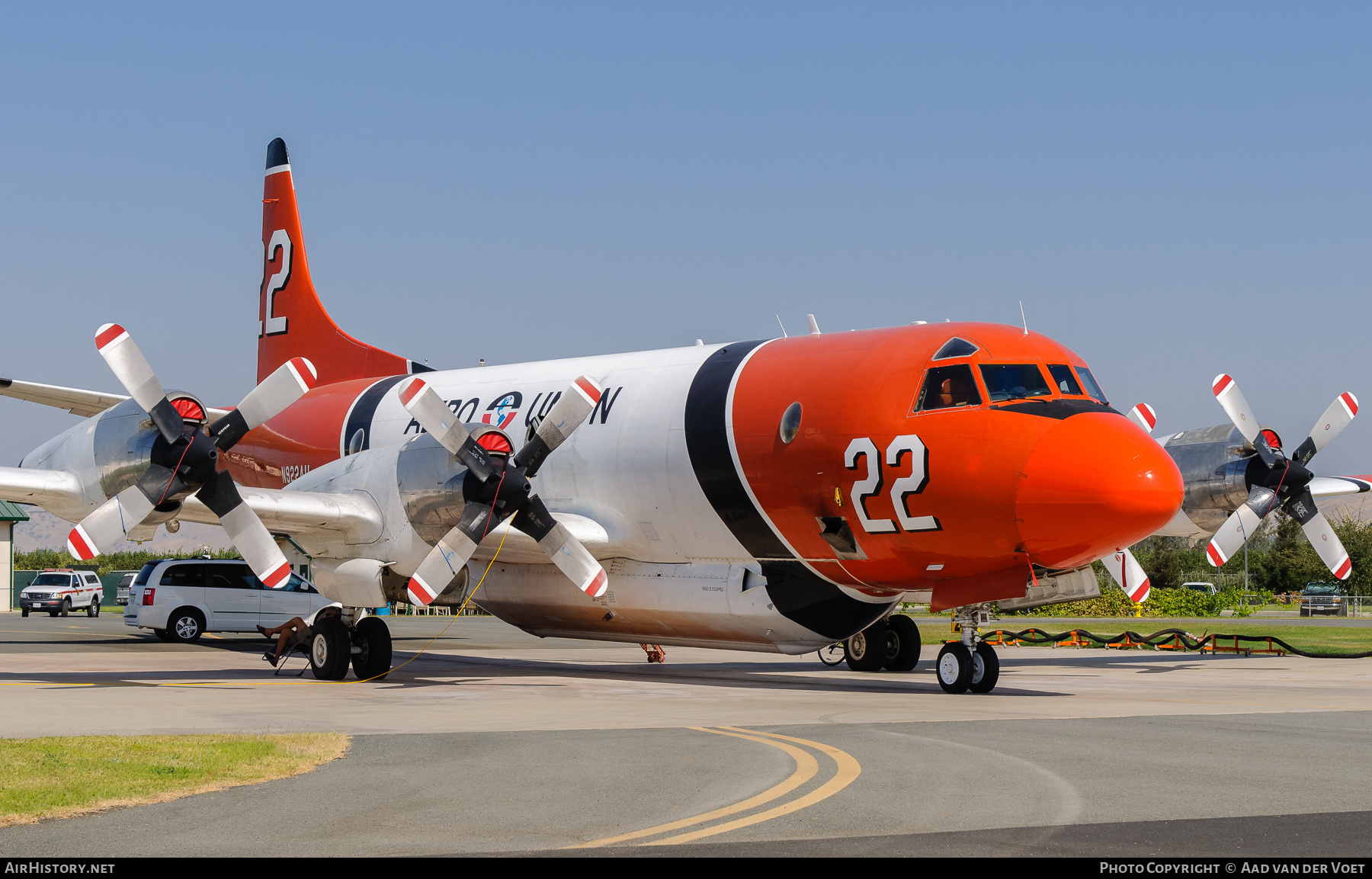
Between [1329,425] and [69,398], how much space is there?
22429mm

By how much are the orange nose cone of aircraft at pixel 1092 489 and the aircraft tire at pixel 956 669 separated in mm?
2078

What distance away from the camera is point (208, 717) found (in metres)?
13.9

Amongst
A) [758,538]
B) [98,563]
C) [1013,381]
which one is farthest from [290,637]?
[98,563]

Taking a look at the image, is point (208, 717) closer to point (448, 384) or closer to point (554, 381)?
point (554, 381)

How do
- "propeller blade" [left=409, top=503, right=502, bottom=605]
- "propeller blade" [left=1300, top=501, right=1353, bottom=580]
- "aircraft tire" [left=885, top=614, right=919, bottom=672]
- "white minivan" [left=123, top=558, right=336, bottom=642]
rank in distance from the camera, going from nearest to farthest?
"propeller blade" [left=409, top=503, right=502, bottom=605], "aircraft tire" [left=885, top=614, right=919, bottom=672], "propeller blade" [left=1300, top=501, right=1353, bottom=580], "white minivan" [left=123, top=558, right=336, bottom=642]

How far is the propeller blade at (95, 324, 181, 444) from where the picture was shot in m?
17.1

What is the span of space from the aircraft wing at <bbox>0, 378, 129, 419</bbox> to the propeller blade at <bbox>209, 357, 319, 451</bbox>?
227 inches

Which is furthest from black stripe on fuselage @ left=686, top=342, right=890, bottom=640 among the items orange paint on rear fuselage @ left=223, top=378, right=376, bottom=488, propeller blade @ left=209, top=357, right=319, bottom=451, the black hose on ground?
the black hose on ground

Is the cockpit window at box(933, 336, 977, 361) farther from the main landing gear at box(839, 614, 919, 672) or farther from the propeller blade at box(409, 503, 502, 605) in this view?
the main landing gear at box(839, 614, 919, 672)

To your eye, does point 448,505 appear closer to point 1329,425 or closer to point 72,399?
point 72,399

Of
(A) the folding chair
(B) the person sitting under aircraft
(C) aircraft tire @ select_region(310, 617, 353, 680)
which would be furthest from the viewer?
(B) the person sitting under aircraft

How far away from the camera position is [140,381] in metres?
17.1

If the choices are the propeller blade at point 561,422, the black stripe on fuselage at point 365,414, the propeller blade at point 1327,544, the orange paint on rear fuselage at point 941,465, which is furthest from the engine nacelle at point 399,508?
the propeller blade at point 1327,544

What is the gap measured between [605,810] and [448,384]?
1648cm
